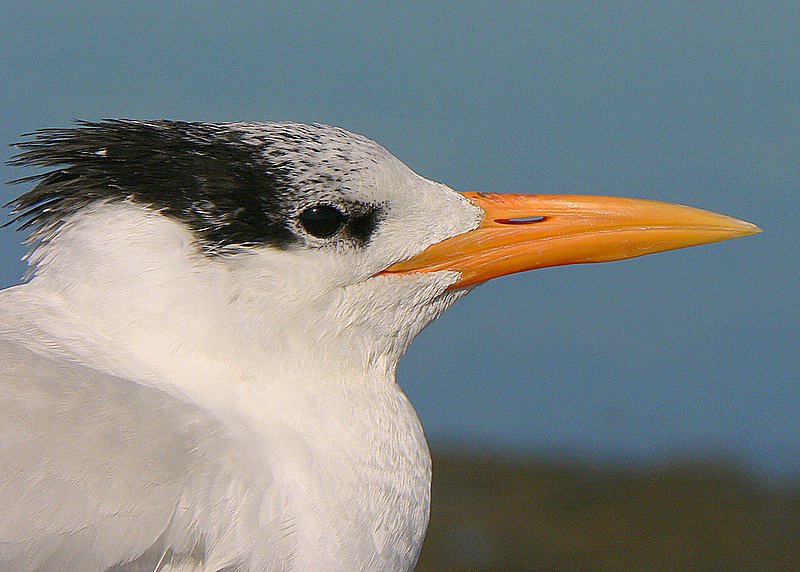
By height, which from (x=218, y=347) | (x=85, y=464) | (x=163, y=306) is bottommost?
(x=85, y=464)

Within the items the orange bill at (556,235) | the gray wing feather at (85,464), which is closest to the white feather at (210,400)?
the gray wing feather at (85,464)

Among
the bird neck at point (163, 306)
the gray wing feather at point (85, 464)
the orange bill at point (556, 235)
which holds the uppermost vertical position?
the orange bill at point (556, 235)

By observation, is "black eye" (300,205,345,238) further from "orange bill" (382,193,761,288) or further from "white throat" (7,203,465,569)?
"orange bill" (382,193,761,288)

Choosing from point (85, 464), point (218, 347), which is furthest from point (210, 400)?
point (85, 464)

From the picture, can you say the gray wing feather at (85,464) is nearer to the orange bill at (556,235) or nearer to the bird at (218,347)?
the bird at (218,347)

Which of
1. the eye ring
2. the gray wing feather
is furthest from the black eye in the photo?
the gray wing feather

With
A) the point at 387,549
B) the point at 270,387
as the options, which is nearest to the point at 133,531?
the point at 270,387

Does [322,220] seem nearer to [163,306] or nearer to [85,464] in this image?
[163,306]
